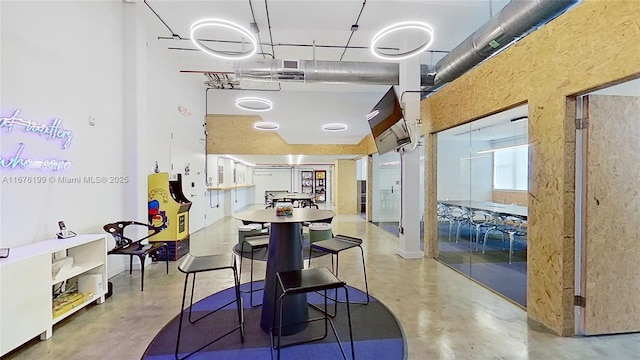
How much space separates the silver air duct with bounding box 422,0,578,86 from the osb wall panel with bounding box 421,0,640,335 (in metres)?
0.47

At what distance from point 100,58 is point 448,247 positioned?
6.49 meters

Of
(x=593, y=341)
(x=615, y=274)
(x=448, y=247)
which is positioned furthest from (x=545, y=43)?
(x=448, y=247)

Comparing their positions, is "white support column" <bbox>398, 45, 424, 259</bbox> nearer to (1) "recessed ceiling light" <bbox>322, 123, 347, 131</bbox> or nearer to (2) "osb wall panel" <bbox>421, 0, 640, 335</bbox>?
(2) "osb wall panel" <bbox>421, 0, 640, 335</bbox>

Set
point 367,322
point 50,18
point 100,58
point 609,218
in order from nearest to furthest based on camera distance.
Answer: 1. point 609,218
2. point 367,322
3. point 50,18
4. point 100,58

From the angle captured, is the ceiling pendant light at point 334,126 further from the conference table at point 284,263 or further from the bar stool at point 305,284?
the bar stool at point 305,284

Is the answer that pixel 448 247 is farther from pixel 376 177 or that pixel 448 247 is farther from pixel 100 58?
pixel 100 58

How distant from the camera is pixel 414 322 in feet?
9.09

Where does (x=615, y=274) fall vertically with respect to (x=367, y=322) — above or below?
above

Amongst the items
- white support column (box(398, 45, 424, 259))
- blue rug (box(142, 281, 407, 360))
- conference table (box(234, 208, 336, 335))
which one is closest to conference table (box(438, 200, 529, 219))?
white support column (box(398, 45, 424, 259))

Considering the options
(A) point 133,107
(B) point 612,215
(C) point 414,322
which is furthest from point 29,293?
(B) point 612,215

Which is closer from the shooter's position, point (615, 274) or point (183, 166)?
point (615, 274)

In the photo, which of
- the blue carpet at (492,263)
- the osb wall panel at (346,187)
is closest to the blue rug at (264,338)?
the blue carpet at (492,263)

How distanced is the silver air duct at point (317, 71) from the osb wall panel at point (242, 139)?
3417 mm

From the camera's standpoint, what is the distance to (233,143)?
352 inches
